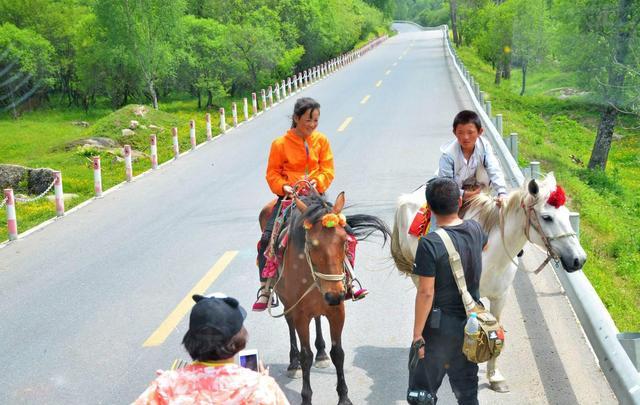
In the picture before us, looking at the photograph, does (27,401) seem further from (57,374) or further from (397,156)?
(397,156)

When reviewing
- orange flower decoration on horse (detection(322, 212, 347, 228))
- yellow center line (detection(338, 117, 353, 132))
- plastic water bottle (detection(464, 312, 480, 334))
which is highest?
orange flower decoration on horse (detection(322, 212, 347, 228))

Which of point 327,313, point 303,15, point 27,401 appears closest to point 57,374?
point 27,401

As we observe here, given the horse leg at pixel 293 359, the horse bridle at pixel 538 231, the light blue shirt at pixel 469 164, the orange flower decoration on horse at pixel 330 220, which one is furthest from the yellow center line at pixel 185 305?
the horse bridle at pixel 538 231

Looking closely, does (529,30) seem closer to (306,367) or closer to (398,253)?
(398,253)

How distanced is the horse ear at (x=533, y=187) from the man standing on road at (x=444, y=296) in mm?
1352

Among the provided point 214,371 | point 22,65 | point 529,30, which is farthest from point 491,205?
point 529,30

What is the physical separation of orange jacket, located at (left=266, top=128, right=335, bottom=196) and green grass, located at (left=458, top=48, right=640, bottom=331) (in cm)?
466

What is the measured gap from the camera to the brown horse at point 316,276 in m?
5.71

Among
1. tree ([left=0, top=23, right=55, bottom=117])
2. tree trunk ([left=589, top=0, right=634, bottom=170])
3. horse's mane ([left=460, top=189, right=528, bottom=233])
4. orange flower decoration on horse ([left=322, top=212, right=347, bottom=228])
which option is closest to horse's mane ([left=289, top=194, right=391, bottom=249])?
orange flower decoration on horse ([left=322, top=212, right=347, bottom=228])

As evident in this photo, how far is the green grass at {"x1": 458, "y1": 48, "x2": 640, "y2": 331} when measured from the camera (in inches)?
463

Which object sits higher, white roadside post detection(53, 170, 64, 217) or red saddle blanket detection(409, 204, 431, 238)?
red saddle blanket detection(409, 204, 431, 238)

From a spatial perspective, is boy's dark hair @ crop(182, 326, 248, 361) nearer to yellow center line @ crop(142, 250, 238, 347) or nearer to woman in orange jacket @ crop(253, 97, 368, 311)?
woman in orange jacket @ crop(253, 97, 368, 311)

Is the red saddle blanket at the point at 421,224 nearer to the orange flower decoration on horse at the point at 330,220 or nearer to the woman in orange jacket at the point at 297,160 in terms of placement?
the woman in orange jacket at the point at 297,160

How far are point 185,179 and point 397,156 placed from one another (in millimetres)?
5438
